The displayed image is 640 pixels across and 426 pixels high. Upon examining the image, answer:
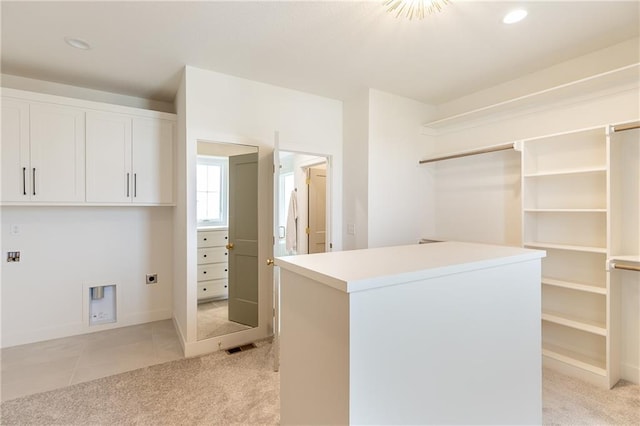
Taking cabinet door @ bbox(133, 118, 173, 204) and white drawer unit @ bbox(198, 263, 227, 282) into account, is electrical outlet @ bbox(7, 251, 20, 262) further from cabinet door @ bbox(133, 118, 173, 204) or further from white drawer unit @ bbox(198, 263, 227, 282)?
white drawer unit @ bbox(198, 263, 227, 282)

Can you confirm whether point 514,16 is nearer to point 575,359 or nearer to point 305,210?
point 575,359

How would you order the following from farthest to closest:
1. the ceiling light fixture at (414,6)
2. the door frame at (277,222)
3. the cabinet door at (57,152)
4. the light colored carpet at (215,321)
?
the light colored carpet at (215,321)
the cabinet door at (57,152)
the door frame at (277,222)
the ceiling light fixture at (414,6)

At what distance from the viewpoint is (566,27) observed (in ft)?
7.29

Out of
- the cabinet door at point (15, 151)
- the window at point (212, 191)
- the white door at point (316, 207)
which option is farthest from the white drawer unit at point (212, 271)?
the white door at point (316, 207)

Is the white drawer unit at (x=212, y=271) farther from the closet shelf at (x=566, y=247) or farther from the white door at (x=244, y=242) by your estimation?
the closet shelf at (x=566, y=247)

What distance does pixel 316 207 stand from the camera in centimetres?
514

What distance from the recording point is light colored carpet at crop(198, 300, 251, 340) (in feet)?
9.74

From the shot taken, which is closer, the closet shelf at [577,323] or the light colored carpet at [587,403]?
Answer: the light colored carpet at [587,403]

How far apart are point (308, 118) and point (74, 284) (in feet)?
10.4

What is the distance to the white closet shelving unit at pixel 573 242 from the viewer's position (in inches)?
95.4

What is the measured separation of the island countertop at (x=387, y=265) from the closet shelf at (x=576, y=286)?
1.22 m

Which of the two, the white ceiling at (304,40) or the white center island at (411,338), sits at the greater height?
the white ceiling at (304,40)

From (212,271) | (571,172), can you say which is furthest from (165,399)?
(571,172)

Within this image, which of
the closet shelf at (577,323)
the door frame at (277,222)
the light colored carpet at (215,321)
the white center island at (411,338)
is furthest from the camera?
the light colored carpet at (215,321)
